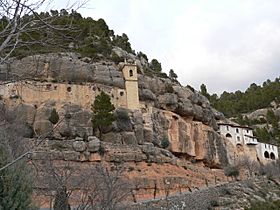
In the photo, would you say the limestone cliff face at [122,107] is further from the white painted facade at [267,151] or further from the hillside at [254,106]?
the hillside at [254,106]

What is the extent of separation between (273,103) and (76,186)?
81633 mm

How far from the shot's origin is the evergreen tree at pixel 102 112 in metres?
44.8

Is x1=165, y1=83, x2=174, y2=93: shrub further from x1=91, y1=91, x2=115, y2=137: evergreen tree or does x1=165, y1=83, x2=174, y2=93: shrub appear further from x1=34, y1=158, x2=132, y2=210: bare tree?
x1=34, y1=158, x2=132, y2=210: bare tree

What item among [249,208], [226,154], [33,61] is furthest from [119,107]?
[33,61]

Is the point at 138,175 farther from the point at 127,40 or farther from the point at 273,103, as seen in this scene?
the point at 273,103

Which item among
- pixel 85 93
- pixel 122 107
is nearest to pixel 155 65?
pixel 122 107

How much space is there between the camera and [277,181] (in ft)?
151

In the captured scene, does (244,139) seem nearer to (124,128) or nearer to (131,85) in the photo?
(131,85)

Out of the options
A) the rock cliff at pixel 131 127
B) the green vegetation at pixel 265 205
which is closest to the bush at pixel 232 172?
the rock cliff at pixel 131 127

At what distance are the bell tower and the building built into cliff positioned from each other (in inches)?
666

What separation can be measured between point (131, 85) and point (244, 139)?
69.8 feet

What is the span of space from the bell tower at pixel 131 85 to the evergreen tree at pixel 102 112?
4450 millimetres

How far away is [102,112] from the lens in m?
44.9

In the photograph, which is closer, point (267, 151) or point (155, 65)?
point (267, 151)
